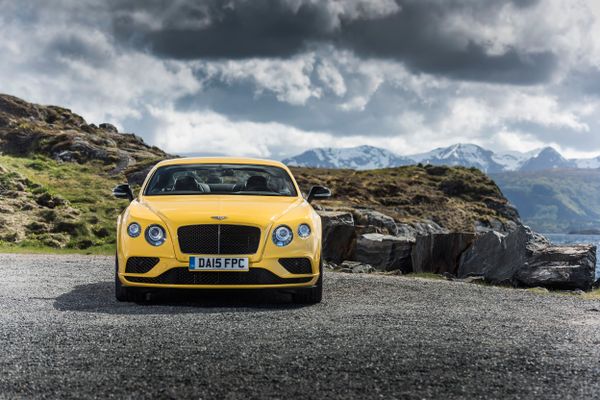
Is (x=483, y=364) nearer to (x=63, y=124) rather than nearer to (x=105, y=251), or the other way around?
(x=105, y=251)

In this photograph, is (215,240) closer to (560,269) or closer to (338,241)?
(560,269)

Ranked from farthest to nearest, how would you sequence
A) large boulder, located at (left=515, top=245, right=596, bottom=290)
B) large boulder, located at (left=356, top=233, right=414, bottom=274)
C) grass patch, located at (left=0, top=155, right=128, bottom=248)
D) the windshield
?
grass patch, located at (left=0, top=155, right=128, bottom=248), large boulder, located at (left=356, top=233, right=414, bottom=274), large boulder, located at (left=515, top=245, right=596, bottom=290), the windshield

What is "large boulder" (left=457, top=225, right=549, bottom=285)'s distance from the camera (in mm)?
16031

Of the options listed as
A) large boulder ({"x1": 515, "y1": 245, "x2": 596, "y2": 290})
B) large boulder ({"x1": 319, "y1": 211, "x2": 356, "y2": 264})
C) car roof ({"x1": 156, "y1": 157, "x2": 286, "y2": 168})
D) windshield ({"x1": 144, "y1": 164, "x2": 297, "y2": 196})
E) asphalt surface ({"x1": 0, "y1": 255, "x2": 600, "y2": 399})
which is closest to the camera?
asphalt surface ({"x1": 0, "y1": 255, "x2": 600, "y2": 399})

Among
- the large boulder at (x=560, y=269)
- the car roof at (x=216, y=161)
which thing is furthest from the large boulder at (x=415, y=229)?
the car roof at (x=216, y=161)

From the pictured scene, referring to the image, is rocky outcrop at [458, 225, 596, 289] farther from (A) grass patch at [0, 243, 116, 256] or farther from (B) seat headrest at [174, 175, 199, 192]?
(A) grass patch at [0, 243, 116, 256]

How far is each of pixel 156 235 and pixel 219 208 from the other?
2.79ft

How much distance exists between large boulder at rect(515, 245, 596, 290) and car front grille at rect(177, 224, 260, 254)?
28.5ft

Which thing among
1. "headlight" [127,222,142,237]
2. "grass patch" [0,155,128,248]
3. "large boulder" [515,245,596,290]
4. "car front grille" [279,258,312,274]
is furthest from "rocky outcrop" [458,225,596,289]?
"grass patch" [0,155,128,248]

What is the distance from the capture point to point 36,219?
2848cm

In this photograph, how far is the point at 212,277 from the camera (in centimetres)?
835

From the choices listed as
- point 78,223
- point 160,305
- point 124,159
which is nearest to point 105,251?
point 78,223

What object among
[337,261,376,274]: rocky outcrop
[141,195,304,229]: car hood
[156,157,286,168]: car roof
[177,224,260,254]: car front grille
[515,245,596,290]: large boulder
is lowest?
[337,261,376,274]: rocky outcrop

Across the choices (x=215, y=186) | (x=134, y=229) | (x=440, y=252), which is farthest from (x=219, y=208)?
(x=440, y=252)
